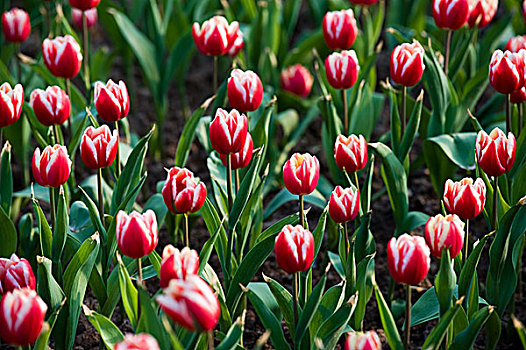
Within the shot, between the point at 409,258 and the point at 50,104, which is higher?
the point at 50,104

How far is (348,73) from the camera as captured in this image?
2504 millimetres

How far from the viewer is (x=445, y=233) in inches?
70.8

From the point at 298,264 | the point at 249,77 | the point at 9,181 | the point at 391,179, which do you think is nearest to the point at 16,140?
the point at 9,181

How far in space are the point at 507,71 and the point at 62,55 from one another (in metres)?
1.32

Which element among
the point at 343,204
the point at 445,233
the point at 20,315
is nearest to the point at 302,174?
the point at 343,204

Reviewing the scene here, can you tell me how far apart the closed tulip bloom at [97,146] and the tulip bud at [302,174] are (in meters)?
0.45

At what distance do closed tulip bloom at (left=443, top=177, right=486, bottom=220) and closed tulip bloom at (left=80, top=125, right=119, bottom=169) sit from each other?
2.79 feet

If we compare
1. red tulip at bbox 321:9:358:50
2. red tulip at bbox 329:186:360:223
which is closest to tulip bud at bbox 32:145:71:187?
red tulip at bbox 329:186:360:223

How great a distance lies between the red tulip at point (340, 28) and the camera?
8.95 feet

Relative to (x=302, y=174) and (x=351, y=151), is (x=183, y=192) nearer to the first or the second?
(x=302, y=174)

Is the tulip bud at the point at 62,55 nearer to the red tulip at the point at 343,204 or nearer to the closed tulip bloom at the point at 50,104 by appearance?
the closed tulip bloom at the point at 50,104

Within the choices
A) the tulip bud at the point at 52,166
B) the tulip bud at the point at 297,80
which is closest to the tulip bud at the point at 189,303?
the tulip bud at the point at 52,166

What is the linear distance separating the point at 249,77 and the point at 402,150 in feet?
1.92

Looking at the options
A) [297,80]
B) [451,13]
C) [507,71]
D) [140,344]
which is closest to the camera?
[140,344]
